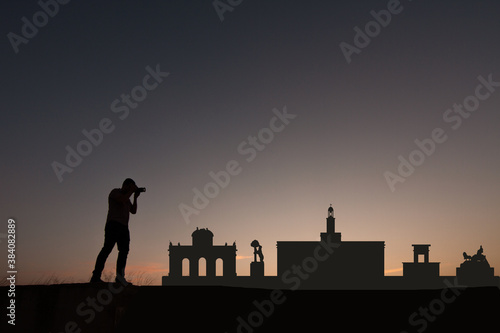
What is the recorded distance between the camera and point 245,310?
5.38 m

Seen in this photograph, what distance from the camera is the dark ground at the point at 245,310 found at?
514 centimetres

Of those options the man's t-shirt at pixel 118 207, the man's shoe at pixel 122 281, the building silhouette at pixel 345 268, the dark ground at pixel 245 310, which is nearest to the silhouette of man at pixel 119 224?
the man's t-shirt at pixel 118 207

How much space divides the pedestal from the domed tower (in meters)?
5.78

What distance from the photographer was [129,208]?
722 cm

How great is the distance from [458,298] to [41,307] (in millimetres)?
4683

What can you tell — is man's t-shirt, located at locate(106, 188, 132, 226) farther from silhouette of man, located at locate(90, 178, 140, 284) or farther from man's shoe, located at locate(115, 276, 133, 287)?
man's shoe, located at locate(115, 276, 133, 287)

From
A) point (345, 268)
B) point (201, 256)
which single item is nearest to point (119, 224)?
point (345, 268)

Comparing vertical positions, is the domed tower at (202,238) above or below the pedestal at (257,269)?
above

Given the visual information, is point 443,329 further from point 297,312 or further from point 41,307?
point 41,307

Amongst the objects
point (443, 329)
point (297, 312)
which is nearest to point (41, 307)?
point (297, 312)

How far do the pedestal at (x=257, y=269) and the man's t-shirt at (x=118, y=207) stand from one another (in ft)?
113

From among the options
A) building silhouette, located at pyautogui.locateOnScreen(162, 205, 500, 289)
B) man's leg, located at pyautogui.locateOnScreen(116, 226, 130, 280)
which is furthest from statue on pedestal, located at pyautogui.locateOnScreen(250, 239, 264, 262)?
man's leg, located at pyautogui.locateOnScreen(116, 226, 130, 280)

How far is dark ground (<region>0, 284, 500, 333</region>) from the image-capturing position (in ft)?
16.9

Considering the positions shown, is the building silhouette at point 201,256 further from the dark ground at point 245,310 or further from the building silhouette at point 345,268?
the dark ground at point 245,310
